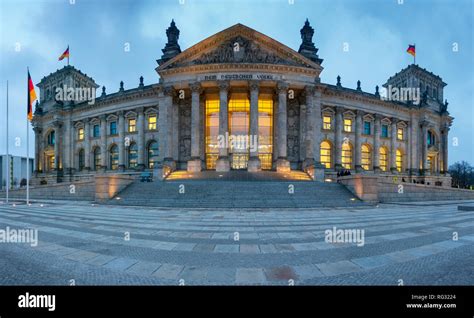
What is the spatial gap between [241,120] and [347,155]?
20.6m

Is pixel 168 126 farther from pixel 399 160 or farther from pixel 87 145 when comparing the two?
pixel 399 160

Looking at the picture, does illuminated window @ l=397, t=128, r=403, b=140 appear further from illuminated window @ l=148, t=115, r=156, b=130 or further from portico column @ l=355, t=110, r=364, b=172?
illuminated window @ l=148, t=115, r=156, b=130

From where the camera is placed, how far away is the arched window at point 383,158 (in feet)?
139

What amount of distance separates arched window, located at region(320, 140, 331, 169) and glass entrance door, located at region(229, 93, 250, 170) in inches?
545

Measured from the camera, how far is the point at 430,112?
148 feet

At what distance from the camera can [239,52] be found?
3259 cm

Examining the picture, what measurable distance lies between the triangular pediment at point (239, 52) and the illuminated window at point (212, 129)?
5872 millimetres

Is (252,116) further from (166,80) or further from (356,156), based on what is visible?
(356,156)

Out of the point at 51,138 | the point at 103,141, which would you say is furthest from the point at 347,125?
the point at 51,138

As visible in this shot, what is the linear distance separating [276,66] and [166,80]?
16.5 metres

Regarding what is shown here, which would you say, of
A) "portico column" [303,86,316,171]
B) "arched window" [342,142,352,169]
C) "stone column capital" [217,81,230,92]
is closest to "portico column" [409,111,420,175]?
"arched window" [342,142,352,169]

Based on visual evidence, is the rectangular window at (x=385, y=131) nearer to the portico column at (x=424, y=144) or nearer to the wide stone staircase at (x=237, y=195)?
the portico column at (x=424, y=144)
